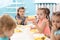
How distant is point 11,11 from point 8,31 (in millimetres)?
3895

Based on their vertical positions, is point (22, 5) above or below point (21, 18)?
above

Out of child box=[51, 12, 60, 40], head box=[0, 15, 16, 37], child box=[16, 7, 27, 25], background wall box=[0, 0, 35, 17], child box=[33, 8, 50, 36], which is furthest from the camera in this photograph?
background wall box=[0, 0, 35, 17]

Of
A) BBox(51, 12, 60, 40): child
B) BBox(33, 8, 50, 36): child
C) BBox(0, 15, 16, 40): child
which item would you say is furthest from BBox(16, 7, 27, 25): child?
BBox(0, 15, 16, 40): child

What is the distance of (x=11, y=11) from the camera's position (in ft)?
17.6

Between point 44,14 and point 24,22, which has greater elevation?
point 44,14

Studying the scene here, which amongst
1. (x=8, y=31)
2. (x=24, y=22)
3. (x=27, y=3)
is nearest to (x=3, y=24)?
(x=8, y=31)

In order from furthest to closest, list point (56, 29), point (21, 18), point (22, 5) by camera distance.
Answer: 1. point (22, 5)
2. point (21, 18)
3. point (56, 29)

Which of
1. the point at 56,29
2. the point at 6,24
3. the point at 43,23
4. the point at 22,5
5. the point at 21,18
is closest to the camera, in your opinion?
the point at 6,24

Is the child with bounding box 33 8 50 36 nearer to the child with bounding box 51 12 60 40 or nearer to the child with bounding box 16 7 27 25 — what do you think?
the child with bounding box 51 12 60 40

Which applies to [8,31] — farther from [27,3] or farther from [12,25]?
[27,3]

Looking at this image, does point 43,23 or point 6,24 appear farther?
point 43,23

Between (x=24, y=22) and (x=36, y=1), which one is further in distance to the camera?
(x=36, y=1)

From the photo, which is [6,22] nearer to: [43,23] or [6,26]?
[6,26]

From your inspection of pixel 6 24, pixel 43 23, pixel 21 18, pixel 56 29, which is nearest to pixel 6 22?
pixel 6 24
